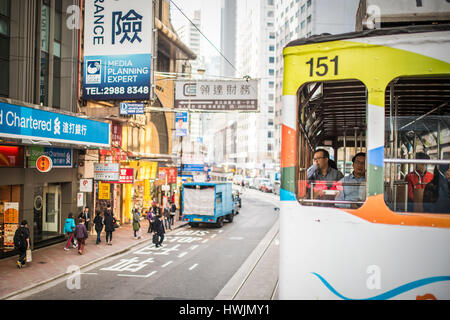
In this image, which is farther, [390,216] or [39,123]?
[39,123]

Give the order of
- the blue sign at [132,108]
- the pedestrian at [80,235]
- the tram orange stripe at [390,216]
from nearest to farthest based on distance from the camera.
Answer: the tram orange stripe at [390,216], the pedestrian at [80,235], the blue sign at [132,108]

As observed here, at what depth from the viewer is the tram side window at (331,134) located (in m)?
3.54

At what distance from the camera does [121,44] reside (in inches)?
608

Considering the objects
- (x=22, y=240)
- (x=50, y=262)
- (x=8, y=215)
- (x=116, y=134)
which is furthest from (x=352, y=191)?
(x=116, y=134)

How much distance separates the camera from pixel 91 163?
796 inches

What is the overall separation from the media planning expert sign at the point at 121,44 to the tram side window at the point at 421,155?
12.9m

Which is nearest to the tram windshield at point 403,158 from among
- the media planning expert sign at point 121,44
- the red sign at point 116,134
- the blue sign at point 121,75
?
the blue sign at point 121,75

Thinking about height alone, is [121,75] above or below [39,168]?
above

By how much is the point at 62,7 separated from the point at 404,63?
62.9ft

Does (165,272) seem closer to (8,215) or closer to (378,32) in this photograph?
(8,215)

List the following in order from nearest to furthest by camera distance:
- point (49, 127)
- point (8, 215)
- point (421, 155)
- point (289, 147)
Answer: point (289, 147) → point (421, 155) → point (49, 127) → point (8, 215)

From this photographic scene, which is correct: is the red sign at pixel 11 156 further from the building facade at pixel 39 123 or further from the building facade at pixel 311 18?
the building facade at pixel 311 18

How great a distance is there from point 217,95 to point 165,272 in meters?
9.33

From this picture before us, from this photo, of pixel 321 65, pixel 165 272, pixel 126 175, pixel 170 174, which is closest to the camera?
pixel 321 65
